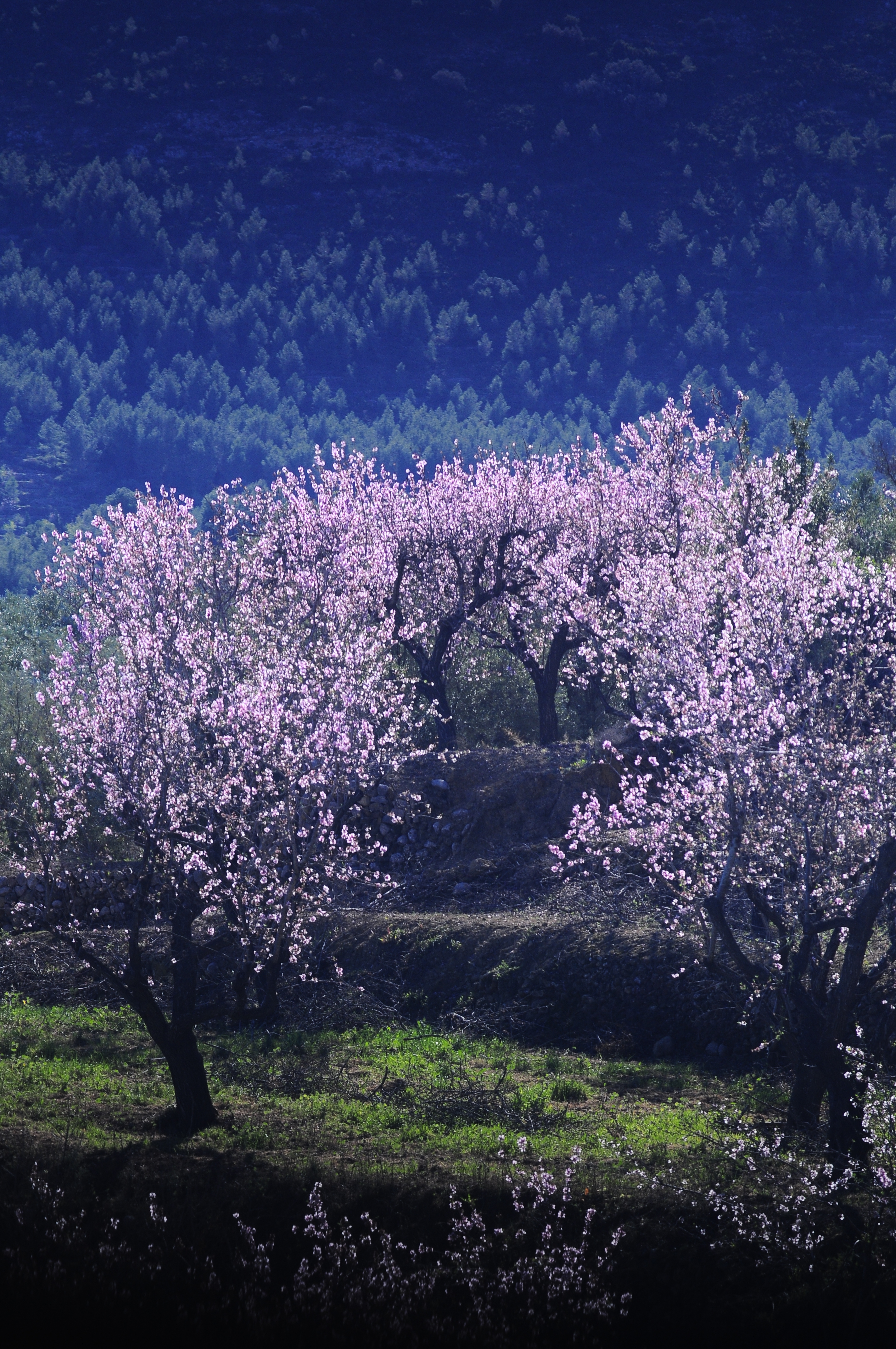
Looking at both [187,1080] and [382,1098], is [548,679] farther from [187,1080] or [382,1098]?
[187,1080]

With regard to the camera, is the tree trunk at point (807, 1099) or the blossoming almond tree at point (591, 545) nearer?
the tree trunk at point (807, 1099)

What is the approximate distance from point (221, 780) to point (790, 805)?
28.3 ft

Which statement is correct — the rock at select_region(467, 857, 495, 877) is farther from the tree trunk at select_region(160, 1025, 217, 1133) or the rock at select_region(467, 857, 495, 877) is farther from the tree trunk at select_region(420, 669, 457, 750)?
the tree trunk at select_region(160, 1025, 217, 1133)

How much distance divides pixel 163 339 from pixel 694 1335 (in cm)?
19220

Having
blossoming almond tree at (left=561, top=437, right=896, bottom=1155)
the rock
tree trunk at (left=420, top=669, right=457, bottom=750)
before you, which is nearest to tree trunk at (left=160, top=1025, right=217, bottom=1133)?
blossoming almond tree at (left=561, top=437, right=896, bottom=1155)

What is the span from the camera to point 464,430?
528ft

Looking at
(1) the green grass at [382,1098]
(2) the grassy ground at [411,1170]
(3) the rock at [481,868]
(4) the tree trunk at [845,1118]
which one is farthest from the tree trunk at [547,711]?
(4) the tree trunk at [845,1118]

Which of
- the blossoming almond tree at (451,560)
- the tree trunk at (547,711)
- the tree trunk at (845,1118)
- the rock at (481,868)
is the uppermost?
the blossoming almond tree at (451,560)

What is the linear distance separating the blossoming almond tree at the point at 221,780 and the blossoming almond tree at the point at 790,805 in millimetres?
5118

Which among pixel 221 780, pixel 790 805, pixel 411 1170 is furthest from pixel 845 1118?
pixel 221 780

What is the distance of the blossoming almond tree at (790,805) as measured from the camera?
12.9 meters

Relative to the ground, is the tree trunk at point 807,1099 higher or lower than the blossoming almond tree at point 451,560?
lower

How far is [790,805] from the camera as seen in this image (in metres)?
13.7

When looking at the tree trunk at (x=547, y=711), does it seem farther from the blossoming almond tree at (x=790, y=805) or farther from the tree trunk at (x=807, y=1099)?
the tree trunk at (x=807, y=1099)
